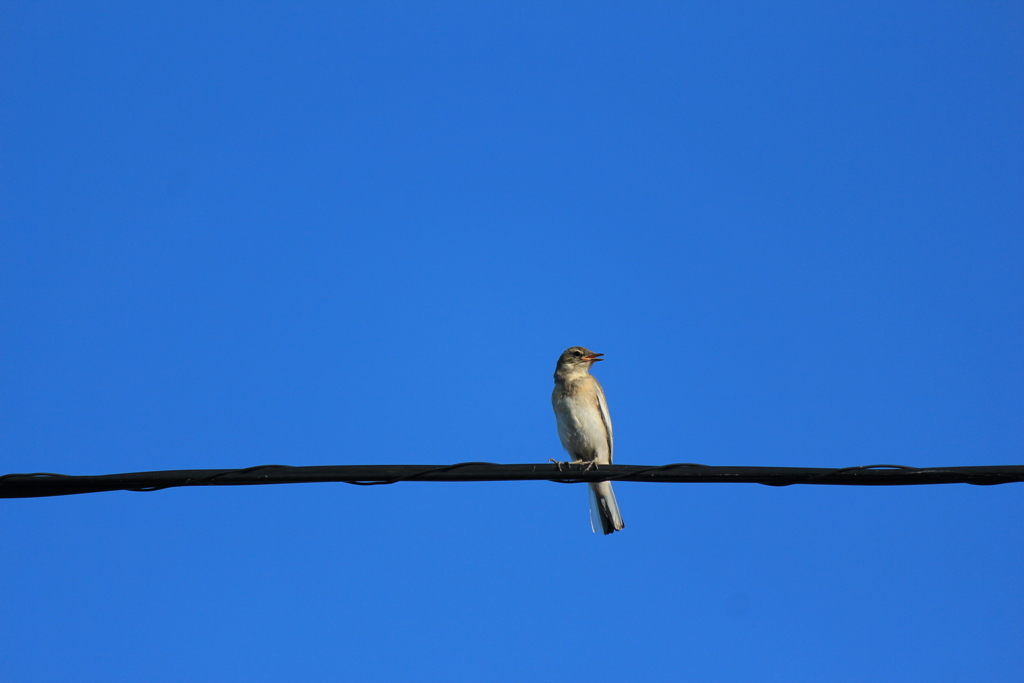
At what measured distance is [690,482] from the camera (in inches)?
221

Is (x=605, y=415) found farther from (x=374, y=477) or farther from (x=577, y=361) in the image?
(x=374, y=477)

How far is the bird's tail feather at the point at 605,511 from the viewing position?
10.1 meters

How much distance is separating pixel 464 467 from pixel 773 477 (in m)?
2.08

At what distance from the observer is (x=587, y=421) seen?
10242mm

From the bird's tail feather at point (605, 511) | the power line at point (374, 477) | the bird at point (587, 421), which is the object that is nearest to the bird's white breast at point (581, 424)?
the bird at point (587, 421)

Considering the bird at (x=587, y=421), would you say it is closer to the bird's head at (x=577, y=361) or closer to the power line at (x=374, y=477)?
the bird's head at (x=577, y=361)

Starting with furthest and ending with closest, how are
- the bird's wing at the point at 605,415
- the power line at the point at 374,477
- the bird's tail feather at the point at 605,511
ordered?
the bird's wing at the point at 605,415
the bird's tail feather at the point at 605,511
the power line at the point at 374,477

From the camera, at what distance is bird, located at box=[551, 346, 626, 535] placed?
33.3 ft

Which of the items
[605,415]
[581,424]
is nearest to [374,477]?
[581,424]

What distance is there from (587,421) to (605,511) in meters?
1.15

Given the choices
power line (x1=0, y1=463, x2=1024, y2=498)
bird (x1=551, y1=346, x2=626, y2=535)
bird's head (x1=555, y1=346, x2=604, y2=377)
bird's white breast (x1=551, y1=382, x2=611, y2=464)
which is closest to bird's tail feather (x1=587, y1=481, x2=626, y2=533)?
bird (x1=551, y1=346, x2=626, y2=535)

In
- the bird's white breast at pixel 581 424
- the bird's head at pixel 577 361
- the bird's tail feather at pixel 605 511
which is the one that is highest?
the bird's head at pixel 577 361

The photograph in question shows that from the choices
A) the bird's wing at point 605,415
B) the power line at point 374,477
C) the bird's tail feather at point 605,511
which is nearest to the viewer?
the power line at point 374,477

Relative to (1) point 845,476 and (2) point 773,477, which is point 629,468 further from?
(1) point 845,476
